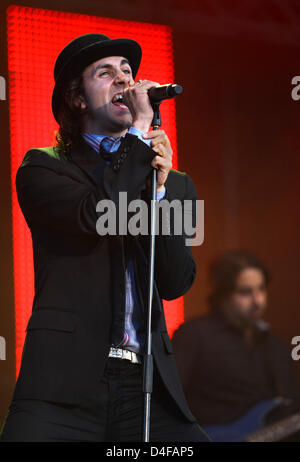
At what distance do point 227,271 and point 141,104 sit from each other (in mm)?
3104

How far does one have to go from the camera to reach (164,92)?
190 cm

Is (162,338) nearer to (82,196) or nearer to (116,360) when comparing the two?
(116,360)

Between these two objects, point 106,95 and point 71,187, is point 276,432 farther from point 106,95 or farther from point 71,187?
point 71,187

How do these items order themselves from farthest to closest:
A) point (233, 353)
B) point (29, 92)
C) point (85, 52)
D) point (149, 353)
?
point (233, 353), point (29, 92), point (85, 52), point (149, 353)

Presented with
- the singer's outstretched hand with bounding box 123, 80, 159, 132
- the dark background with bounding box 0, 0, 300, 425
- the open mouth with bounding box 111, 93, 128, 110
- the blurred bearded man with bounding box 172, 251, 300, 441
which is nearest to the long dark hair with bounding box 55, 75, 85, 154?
the open mouth with bounding box 111, 93, 128, 110

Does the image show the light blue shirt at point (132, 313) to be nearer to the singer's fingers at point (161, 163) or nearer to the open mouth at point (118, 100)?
the singer's fingers at point (161, 163)

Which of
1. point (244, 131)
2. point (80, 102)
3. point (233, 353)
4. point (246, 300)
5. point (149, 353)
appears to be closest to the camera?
point (149, 353)

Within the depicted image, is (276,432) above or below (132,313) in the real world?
above

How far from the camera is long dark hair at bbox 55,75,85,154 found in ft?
8.07

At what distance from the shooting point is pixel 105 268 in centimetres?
204

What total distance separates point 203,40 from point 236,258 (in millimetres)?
1499

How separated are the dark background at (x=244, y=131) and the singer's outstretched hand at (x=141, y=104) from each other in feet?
9.09

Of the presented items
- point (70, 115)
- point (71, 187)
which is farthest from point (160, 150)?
point (70, 115)

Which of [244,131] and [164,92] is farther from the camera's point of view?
[244,131]
